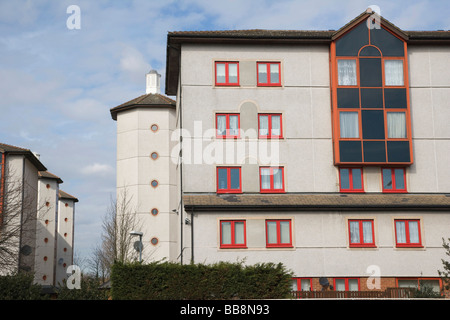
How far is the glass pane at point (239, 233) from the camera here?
113 feet

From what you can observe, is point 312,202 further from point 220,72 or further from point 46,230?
point 46,230

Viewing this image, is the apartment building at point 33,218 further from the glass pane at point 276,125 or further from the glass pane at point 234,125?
the glass pane at point 276,125

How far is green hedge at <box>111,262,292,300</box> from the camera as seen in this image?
25266mm

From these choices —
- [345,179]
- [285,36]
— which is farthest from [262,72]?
Answer: [345,179]

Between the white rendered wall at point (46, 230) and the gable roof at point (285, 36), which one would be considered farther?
the white rendered wall at point (46, 230)

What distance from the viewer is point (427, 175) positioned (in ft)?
120

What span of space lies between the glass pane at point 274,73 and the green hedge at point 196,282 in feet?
49.8

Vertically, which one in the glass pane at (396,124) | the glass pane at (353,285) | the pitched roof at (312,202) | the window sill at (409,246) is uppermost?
the glass pane at (396,124)

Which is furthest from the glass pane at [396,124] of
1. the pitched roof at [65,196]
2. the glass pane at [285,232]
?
the pitched roof at [65,196]

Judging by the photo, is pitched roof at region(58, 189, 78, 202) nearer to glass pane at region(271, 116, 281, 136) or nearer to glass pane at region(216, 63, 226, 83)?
glass pane at region(216, 63, 226, 83)

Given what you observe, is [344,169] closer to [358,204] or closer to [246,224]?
[358,204]

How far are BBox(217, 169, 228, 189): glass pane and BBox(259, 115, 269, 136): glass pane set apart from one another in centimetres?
324
